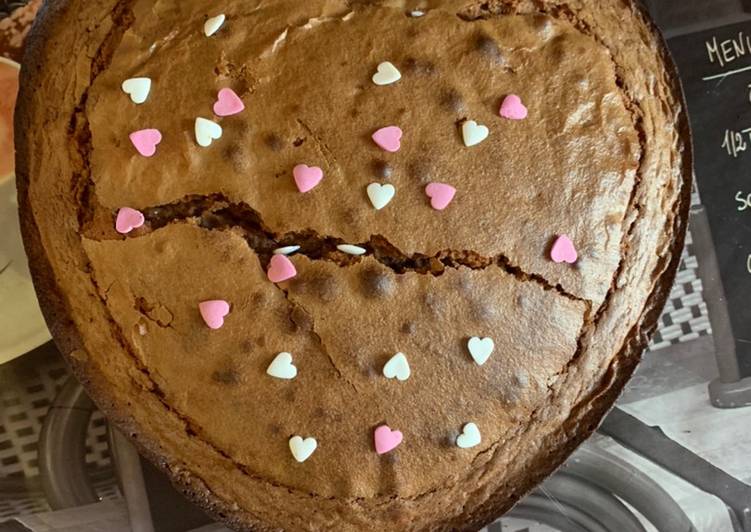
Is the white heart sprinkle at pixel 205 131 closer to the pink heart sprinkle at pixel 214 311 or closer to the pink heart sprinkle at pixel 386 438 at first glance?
the pink heart sprinkle at pixel 214 311

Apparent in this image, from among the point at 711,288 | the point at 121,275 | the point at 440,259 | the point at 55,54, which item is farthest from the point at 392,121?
the point at 711,288

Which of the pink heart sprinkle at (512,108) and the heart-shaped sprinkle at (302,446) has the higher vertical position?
the pink heart sprinkle at (512,108)

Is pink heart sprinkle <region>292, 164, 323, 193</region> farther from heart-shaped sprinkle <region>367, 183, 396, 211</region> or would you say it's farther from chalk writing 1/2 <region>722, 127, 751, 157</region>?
chalk writing 1/2 <region>722, 127, 751, 157</region>

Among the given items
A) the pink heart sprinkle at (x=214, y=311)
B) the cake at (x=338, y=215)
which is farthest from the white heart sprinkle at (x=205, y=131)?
the pink heart sprinkle at (x=214, y=311)

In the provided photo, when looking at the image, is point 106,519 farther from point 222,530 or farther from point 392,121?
point 392,121

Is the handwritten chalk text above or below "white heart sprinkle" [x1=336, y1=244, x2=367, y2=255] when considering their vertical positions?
below

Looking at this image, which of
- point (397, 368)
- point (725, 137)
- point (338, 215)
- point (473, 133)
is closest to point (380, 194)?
point (338, 215)

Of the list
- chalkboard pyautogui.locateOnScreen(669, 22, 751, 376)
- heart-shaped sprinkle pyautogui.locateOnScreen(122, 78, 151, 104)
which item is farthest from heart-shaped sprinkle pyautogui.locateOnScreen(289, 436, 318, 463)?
chalkboard pyautogui.locateOnScreen(669, 22, 751, 376)

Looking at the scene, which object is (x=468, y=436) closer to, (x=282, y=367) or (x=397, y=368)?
(x=397, y=368)
